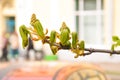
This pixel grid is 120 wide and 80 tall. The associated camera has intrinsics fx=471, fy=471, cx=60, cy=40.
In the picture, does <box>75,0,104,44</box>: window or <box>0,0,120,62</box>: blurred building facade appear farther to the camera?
<box>75,0,104,44</box>: window

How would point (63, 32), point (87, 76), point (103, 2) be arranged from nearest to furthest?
point (63, 32), point (87, 76), point (103, 2)

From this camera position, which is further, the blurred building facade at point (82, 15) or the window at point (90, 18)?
the window at point (90, 18)

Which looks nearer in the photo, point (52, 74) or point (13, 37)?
point (52, 74)

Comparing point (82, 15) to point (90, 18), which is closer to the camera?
point (82, 15)

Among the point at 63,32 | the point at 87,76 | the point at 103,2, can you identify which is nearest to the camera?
the point at 63,32

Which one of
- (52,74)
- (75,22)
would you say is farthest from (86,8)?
(52,74)

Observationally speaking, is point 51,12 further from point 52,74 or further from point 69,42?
point 69,42
